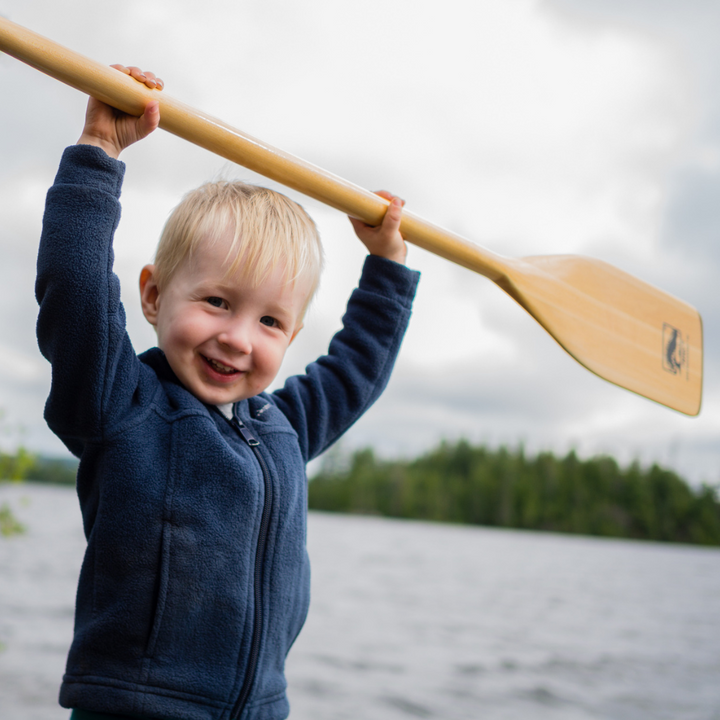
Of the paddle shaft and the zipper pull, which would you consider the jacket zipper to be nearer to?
the zipper pull

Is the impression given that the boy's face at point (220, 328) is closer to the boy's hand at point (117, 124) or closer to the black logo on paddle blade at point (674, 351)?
the boy's hand at point (117, 124)

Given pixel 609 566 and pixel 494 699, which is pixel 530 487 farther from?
pixel 494 699

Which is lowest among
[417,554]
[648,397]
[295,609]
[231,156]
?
[417,554]

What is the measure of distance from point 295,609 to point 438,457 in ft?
208

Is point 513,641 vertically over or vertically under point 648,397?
under

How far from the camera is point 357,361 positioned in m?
1.72

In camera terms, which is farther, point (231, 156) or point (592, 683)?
point (592, 683)

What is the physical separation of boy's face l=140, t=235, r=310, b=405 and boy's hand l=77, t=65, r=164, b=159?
0.23 metres

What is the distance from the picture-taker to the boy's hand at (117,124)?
4.07 ft

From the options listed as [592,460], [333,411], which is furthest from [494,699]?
[592,460]

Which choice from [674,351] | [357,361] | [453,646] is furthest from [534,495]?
[357,361]

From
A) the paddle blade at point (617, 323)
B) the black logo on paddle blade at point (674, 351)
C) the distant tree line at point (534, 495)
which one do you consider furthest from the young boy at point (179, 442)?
the distant tree line at point (534, 495)

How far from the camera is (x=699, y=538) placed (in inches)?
2093

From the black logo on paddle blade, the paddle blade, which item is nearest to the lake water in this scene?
the paddle blade
